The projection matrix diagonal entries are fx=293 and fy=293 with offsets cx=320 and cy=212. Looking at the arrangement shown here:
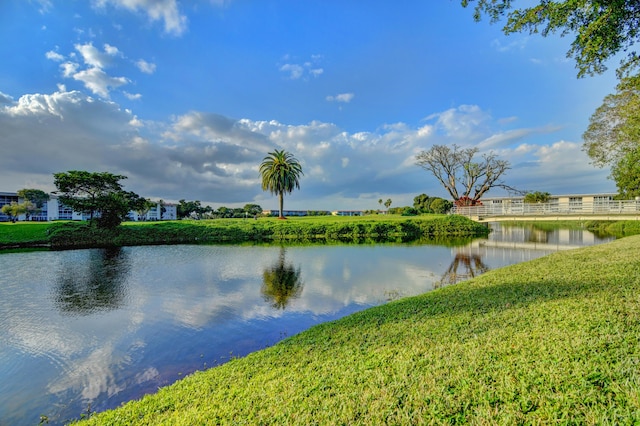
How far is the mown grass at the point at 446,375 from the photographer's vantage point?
276 centimetres

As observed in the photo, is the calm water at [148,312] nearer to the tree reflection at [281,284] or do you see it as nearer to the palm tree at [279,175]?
the tree reflection at [281,284]

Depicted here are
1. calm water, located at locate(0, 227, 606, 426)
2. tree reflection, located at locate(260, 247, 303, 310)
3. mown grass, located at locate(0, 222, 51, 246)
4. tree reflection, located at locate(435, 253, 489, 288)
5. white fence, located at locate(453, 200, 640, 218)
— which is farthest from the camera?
mown grass, located at locate(0, 222, 51, 246)

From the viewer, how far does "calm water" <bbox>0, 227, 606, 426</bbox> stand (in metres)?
5.98

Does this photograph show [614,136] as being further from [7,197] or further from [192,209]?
[7,197]

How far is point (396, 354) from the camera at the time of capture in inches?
172

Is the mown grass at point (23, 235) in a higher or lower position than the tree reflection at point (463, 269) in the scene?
higher

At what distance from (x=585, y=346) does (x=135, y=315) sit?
11.6 metres

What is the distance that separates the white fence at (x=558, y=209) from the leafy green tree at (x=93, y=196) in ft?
156

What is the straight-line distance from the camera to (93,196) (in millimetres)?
36375

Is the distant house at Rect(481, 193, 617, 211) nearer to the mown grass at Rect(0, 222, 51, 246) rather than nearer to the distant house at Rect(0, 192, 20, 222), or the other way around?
the mown grass at Rect(0, 222, 51, 246)

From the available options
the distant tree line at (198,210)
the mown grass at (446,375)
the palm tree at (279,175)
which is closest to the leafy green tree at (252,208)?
the distant tree line at (198,210)

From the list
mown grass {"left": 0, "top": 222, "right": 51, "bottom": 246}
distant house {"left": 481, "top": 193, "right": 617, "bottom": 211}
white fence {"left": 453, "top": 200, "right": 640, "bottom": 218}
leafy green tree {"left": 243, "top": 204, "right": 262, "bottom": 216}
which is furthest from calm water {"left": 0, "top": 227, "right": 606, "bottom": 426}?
leafy green tree {"left": 243, "top": 204, "right": 262, "bottom": 216}

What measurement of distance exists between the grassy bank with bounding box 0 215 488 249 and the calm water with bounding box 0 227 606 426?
14085 mm

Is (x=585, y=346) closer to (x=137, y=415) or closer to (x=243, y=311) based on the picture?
(x=137, y=415)
